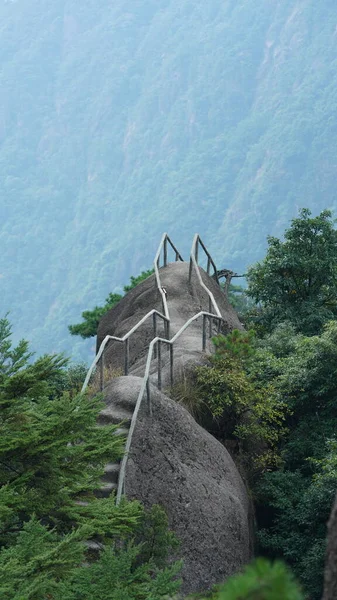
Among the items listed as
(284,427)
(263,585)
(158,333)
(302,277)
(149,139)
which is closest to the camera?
(263,585)

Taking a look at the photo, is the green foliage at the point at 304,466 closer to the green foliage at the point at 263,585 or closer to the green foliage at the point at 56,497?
the green foliage at the point at 56,497

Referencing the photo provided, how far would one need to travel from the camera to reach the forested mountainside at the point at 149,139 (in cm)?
14550

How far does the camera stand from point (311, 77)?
154 metres

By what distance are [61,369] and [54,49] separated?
19427cm

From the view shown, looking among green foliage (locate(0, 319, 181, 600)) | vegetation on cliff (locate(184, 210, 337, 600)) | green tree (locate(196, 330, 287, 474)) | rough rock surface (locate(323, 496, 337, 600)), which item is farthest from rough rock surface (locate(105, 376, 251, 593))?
rough rock surface (locate(323, 496, 337, 600))

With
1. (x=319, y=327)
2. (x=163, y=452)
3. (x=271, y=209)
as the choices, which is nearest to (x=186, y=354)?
(x=163, y=452)

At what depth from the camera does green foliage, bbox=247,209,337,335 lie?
20.8 metres

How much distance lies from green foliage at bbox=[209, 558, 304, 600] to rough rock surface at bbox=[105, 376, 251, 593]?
8832 mm

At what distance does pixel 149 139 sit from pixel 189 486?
6279 inches

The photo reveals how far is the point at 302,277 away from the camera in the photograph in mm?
Answer: 21359

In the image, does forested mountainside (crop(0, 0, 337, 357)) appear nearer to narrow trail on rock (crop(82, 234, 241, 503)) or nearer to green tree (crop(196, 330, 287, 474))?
narrow trail on rock (crop(82, 234, 241, 503))

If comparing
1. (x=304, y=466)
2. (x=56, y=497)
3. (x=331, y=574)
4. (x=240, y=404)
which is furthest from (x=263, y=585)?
(x=304, y=466)

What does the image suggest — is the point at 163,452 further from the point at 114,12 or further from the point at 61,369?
the point at 114,12

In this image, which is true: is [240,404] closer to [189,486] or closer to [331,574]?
[189,486]
